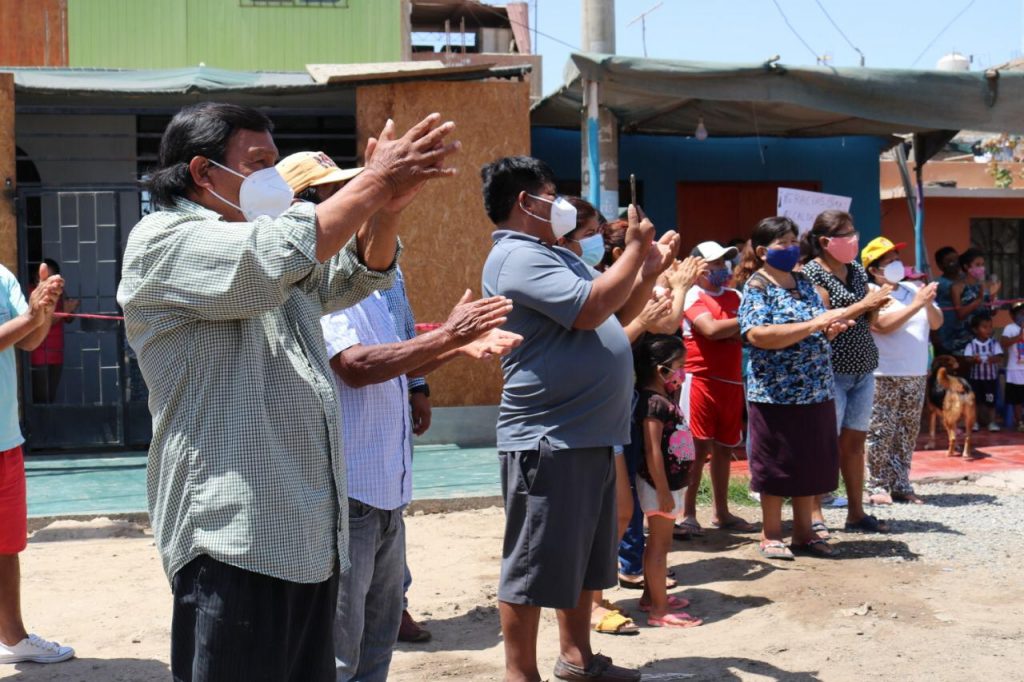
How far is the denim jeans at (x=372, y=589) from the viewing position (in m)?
3.36

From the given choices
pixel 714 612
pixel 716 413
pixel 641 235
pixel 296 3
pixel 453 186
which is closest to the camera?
pixel 641 235

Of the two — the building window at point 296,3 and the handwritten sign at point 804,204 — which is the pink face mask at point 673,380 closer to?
the handwritten sign at point 804,204

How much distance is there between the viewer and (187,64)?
46.4 feet

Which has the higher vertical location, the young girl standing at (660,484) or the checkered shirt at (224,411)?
the checkered shirt at (224,411)

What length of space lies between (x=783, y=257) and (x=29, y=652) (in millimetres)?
4155

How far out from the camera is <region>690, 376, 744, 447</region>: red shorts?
22.7ft

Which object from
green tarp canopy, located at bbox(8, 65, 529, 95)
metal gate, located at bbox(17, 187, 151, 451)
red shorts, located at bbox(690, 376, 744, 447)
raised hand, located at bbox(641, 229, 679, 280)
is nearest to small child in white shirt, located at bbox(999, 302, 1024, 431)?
green tarp canopy, located at bbox(8, 65, 529, 95)

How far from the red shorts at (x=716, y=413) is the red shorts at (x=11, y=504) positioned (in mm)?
3824

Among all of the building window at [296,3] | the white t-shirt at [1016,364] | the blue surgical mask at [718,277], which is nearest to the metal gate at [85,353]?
the building window at [296,3]

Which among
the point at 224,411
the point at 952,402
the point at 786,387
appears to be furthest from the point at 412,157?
the point at 952,402

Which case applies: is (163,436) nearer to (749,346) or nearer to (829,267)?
(749,346)

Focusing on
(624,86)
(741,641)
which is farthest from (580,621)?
(624,86)

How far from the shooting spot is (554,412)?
13.2ft

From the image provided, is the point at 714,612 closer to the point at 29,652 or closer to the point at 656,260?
the point at 656,260
